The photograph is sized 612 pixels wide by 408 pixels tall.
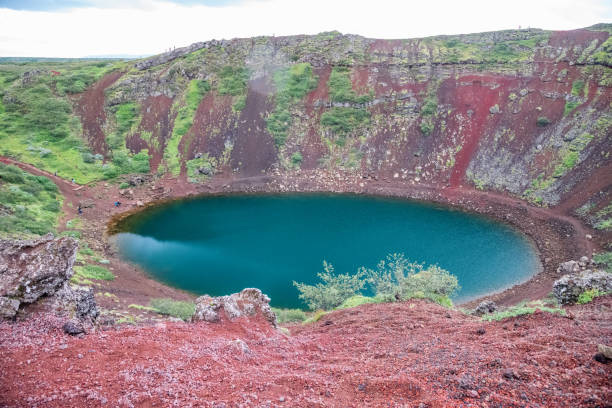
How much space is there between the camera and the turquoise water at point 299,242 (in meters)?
36.9

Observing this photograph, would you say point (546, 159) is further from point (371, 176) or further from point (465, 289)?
point (465, 289)

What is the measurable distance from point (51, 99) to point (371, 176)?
59799mm

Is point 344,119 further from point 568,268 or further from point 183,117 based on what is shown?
point 568,268

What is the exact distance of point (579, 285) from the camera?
1833cm

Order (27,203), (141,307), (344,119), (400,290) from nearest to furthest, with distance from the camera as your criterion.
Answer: (400,290), (141,307), (27,203), (344,119)

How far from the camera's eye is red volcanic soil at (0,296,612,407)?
859 cm

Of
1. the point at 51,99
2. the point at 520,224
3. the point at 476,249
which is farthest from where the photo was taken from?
the point at 51,99

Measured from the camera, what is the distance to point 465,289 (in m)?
34.5

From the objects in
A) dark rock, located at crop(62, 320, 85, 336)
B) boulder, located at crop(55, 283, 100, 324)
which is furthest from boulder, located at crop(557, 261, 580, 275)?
dark rock, located at crop(62, 320, 85, 336)

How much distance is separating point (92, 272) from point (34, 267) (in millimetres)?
21515

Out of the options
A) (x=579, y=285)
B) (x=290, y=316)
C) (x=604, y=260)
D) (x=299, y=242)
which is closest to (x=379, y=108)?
(x=299, y=242)

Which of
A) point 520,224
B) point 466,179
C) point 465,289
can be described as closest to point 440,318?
point 465,289

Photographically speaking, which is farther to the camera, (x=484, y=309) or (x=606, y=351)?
(x=484, y=309)

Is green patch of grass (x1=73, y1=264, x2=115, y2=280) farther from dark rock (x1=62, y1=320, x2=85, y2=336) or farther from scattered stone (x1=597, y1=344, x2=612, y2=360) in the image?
scattered stone (x1=597, y1=344, x2=612, y2=360)
